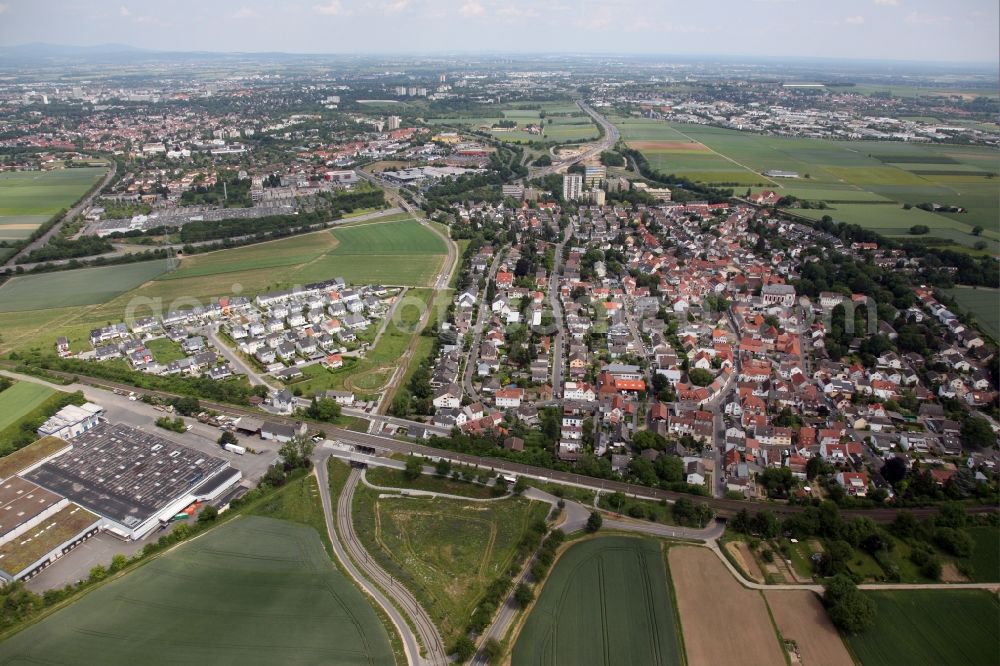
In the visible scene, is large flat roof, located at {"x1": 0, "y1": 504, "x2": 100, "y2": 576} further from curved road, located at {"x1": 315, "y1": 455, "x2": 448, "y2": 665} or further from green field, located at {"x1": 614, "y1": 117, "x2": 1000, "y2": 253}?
green field, located at {"x1": 614, "y1": 117, "x2": 1000, "y2": 253}

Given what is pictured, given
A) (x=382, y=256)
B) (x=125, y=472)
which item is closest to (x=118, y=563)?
(x=125, y=472)

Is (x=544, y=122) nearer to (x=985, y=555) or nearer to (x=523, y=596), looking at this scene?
(x=985, y=555)

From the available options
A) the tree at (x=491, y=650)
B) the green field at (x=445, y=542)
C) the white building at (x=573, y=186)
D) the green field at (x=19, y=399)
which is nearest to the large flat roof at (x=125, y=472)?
the green field at (x=19, y=399)

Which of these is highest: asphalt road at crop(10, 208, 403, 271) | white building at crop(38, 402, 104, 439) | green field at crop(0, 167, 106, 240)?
green field at crop(0, 167, 106, 240)

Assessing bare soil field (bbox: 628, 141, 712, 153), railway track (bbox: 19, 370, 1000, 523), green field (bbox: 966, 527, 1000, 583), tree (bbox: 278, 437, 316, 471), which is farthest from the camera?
bare soil field (bbox: 628, 141, 712, 153)

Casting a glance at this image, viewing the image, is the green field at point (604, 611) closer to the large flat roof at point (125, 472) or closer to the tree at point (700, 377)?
the tree at point (700, 377)

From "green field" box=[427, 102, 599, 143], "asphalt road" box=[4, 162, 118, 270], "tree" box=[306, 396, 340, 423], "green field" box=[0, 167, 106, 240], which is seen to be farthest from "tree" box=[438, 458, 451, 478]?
"green field" box=[427, 102, 599, 143]

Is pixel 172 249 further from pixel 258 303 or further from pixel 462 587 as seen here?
pixel 462 587

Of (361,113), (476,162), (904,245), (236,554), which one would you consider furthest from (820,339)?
(361,113)
